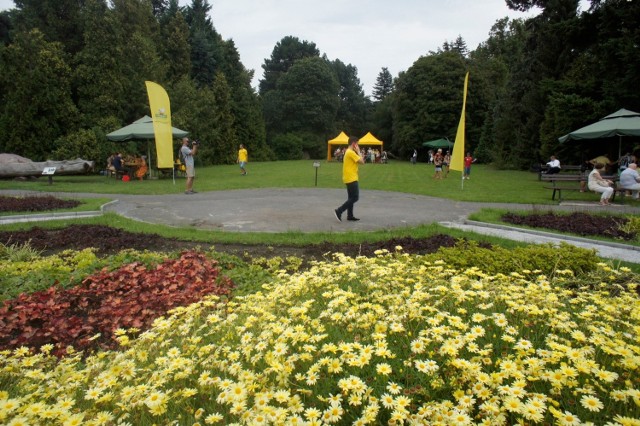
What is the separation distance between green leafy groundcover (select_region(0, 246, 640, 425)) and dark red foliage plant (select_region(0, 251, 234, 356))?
2.81ft

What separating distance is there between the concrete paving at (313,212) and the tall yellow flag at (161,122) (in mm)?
2137

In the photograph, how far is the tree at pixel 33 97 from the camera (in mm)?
28141

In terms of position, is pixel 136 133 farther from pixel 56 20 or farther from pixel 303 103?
pixel 303 103

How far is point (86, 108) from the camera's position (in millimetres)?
30484

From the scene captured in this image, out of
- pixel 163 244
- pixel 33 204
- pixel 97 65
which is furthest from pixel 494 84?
pixel 163 244

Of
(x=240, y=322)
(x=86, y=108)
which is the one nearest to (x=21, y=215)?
(x=240, y=322)

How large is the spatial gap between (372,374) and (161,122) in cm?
1680

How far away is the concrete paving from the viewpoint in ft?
29.9

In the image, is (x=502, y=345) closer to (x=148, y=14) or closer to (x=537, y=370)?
(x=537, y=370)

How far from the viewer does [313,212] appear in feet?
38.7

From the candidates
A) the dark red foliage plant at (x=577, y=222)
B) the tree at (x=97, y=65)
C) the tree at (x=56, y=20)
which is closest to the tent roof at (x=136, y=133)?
the tree at (x=97, y=65)

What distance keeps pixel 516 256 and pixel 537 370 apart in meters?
3.81

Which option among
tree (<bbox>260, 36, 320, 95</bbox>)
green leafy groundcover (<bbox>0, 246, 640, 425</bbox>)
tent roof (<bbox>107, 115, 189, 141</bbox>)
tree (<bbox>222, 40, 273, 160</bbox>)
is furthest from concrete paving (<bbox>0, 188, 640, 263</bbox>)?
tree (<bbox>260, 36, 320, 95</bbox>)

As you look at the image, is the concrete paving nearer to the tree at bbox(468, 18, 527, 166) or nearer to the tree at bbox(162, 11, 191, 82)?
the tree at bbox(468, 18, 527, 166)
